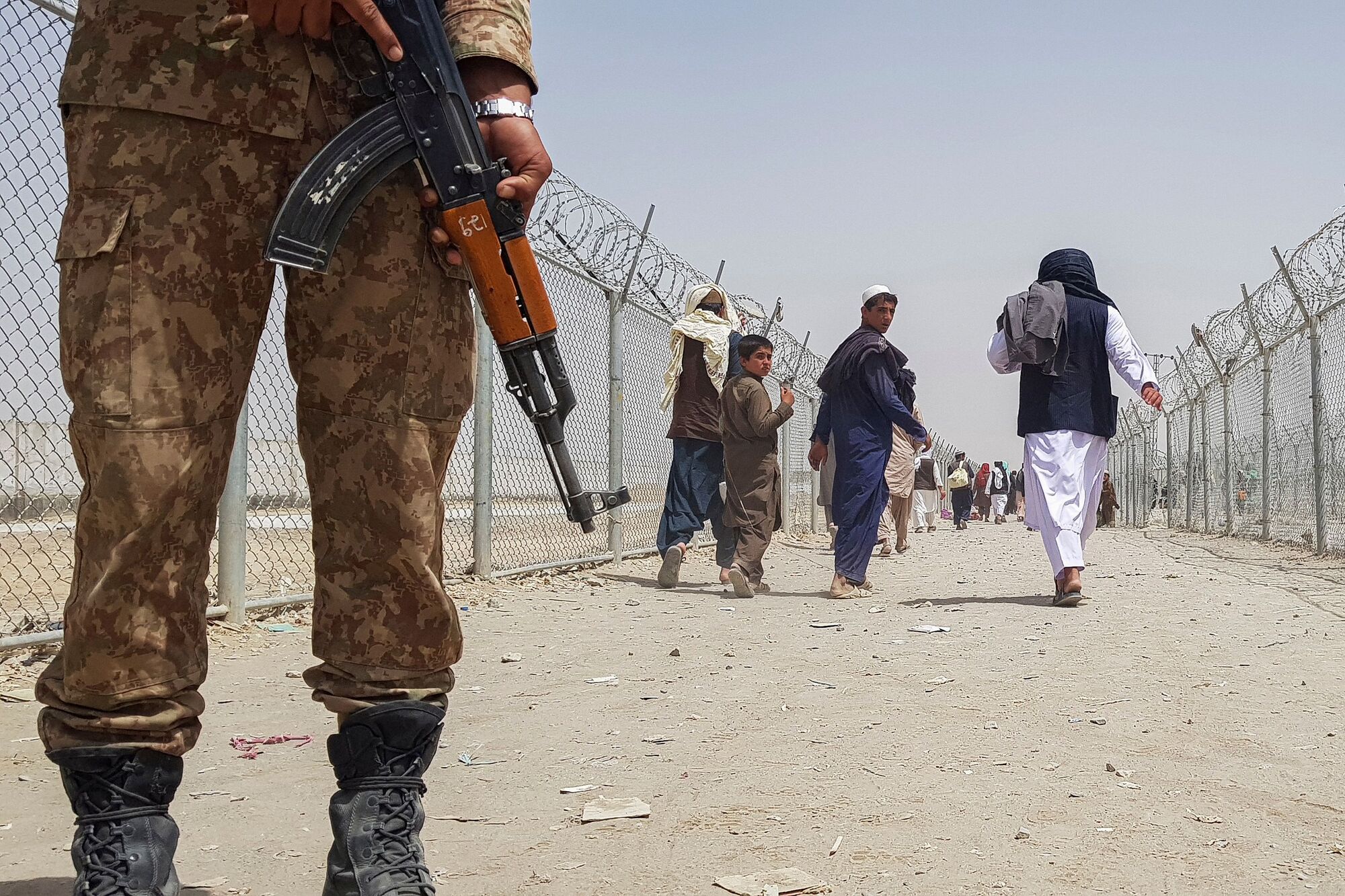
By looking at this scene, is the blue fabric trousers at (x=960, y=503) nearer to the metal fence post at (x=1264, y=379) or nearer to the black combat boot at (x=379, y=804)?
the metal fence post at (x=1264, y=379)

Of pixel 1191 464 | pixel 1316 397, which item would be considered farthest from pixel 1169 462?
pixel 1316 397

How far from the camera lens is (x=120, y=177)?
167 centimetres

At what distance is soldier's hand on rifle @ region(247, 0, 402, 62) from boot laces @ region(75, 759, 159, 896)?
3.46ft

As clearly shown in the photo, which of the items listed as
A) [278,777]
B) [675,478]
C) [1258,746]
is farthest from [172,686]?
[675,478]

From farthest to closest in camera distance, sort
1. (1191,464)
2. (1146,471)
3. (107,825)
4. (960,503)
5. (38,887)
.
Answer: (960,503) → (1146,471) → (1191,464) → (38,887) → (107,825)

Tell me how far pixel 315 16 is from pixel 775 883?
1.58 metres

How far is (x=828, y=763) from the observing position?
2.96m

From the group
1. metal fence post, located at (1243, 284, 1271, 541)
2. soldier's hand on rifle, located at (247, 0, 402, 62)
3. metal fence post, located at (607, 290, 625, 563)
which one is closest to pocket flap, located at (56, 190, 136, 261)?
soldier's hand on rifle, located at (247, 0, 402, 62)

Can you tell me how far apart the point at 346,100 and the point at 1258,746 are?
267cm

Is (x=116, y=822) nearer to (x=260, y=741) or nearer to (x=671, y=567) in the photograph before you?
(x=260, y=741)

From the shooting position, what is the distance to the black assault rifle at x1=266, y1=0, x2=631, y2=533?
5.58 ft

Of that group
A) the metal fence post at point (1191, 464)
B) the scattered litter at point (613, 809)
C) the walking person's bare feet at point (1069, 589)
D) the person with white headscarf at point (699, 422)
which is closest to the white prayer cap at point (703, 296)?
the person with white headscarf at point (699, 422)

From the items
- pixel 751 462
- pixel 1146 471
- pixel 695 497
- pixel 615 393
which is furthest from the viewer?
pixel 1146 471

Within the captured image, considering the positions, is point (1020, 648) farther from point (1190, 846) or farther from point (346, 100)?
point (346, 100)
